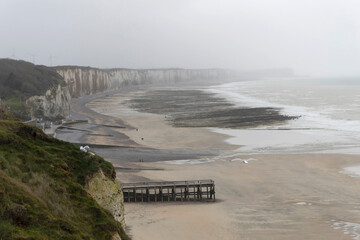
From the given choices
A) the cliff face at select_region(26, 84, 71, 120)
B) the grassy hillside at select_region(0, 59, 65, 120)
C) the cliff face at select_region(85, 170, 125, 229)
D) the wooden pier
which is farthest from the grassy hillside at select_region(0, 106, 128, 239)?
the cliff face at select_region(26, 84, 71, 120)

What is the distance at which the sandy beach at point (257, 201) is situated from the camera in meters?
21.5

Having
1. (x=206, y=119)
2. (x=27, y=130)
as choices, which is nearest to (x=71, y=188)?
(x=27, y=130)

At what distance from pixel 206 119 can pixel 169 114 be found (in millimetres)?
11123

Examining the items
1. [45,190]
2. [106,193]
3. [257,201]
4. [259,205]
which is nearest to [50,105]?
[257,201]

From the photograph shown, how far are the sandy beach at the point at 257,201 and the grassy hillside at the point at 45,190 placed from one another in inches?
255

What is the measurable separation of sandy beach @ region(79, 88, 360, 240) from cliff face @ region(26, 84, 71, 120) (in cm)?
2877

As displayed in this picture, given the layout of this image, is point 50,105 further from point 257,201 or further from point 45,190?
point 45,190

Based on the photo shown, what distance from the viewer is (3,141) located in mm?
15016

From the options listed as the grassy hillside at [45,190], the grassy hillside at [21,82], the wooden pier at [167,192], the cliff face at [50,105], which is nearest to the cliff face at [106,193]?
the grassy hillside at [45,190]

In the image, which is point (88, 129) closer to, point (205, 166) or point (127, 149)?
point (127, 149)

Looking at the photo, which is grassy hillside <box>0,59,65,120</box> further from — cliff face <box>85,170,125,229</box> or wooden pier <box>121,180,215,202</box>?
cliff face <box>85,170,125,229</box>

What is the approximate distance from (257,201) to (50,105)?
50.9m

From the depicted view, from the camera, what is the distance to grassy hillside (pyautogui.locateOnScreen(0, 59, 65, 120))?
61.9m

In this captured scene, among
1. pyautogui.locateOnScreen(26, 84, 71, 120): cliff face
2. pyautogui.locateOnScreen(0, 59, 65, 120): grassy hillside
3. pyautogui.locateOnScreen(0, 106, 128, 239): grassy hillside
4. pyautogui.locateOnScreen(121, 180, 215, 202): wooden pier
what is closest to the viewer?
pyautogui.locateOnScreen(0, 106, 128, 239): grassy hillside
